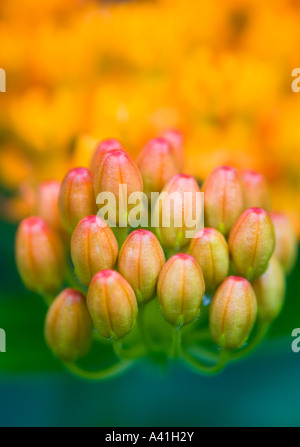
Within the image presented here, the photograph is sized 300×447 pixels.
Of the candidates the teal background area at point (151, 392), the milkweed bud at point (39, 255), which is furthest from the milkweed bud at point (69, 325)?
the teal background area at point (151, 392)

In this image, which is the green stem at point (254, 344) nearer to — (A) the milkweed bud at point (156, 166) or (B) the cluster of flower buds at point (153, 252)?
(B) the cluster of flower buds at point (153, 252)

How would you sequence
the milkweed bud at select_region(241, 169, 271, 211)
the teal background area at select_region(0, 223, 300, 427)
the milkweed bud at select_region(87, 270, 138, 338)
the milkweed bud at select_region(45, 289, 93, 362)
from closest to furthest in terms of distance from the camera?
the milkweed bud at select_region(87, 270, 138, 338) < the milkweed bud at select_region(45, 289, 93, 362) < the milkweed bud at select_region(241, 169, 271, 211) < the teal background area at select_region(0, 223, 300, 427)

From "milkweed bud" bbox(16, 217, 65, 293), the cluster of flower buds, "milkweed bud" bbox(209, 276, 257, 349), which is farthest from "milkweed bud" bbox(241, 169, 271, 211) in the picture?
"milkweed bud" bbox(16, 217, 65, 293)

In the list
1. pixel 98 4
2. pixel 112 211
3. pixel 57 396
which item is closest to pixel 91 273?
pixel 112 211

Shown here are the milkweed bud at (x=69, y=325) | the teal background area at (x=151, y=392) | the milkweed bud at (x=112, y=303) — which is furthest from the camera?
the teal background area at (x=151, y=392)

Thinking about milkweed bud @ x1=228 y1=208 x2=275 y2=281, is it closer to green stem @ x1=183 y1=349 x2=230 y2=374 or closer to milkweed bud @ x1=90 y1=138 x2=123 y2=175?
green stem @ x1=183 y1=349 x2=230 y2=374

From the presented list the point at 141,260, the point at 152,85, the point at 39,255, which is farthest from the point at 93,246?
the point at 152,85

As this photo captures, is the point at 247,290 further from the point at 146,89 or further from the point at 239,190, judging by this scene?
the point at 146,89
